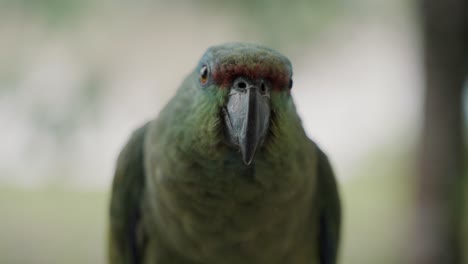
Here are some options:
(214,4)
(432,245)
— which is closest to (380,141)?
(432,245)

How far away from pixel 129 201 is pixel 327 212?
0.73 m

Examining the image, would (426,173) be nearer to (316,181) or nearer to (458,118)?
(458,118)

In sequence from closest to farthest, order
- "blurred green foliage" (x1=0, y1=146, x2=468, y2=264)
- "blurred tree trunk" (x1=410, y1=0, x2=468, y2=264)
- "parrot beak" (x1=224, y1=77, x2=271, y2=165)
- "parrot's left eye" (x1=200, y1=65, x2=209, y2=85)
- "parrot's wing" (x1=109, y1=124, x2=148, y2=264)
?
"parrot beak" (x1=224, y1=77, x2=271, y2=165)
"parrot's left eye" (x1=200, y1=65, x2=209, y2=85)
"parrot's wing" (x1=109, y1=124, x2=148, y2=264)
"blurred tree trunk" (x1=410, y1=0, x2=468, y2=264)
"blurred green foliage" (x1=0, y1=146, x2=468, y2=264)

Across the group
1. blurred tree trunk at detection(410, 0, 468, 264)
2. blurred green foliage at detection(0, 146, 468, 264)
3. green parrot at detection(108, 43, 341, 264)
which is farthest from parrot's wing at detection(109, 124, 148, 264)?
blurred tree trunk at detection(410, 0, 468, 264)

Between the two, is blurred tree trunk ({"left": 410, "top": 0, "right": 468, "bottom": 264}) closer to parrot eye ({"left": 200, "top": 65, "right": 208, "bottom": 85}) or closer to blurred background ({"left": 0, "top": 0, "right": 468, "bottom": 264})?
blurred background ({"left": 0, "top": 0, "right": 468, "bottom": 264})

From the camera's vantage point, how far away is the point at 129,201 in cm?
205

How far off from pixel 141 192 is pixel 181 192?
0.43 m

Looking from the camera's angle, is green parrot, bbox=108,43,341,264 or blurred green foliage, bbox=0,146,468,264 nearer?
green parrot, bbox=108,43,341,264

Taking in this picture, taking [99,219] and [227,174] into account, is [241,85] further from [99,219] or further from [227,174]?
[99,219]

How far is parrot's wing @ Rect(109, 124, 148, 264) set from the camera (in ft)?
6.67

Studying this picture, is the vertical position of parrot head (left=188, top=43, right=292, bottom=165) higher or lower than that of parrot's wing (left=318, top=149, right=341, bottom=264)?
higher

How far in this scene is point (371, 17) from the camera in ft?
11.0

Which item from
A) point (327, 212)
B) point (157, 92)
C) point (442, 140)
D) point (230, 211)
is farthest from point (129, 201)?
point (442, 140)

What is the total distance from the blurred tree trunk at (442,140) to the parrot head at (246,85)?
1.86 m
